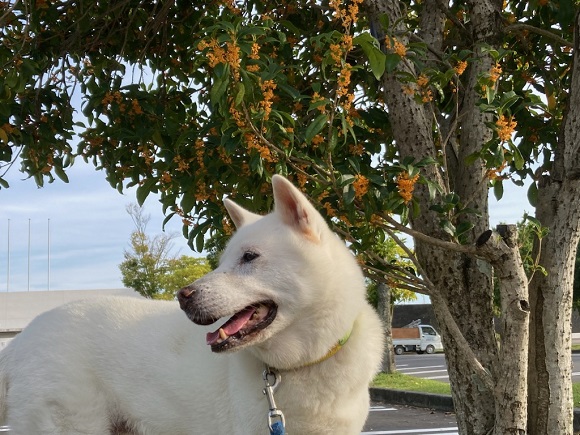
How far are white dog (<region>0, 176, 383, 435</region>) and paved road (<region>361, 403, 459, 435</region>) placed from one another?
7.02 meters

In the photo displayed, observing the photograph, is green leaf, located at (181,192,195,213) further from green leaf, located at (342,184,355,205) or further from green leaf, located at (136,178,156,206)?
green leaf, located at (342,184,355,205)

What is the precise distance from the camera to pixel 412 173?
3.61m

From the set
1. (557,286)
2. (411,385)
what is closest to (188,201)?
(557,286)

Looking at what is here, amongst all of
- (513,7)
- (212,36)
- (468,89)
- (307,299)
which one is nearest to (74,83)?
(212,36)

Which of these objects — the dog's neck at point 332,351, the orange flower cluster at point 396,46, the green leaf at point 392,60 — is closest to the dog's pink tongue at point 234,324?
the dog's neck at point 332,351

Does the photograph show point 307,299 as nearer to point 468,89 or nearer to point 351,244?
point 351,244

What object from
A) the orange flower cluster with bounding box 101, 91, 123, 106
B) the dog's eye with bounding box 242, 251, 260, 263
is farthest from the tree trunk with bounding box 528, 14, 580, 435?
the orange flower cluster with bounding box 101, 91, 123, 106

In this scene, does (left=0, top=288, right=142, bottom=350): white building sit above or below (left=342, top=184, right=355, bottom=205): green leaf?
below

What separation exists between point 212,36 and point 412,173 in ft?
3.90

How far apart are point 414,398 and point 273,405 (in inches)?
422

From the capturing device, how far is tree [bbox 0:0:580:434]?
3727mm

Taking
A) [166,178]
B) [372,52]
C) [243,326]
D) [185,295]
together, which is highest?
[372,52]

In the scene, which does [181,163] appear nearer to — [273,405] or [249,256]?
[249,256]

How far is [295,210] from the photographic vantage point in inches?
112
